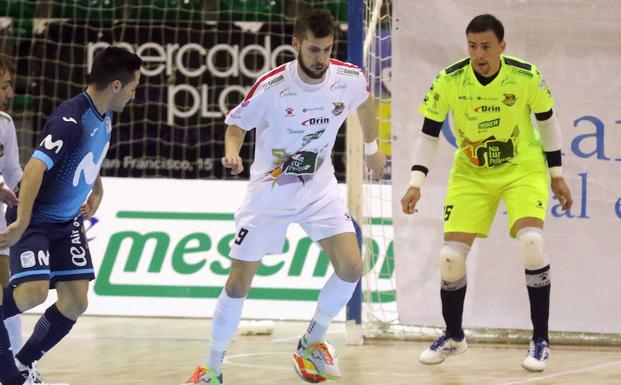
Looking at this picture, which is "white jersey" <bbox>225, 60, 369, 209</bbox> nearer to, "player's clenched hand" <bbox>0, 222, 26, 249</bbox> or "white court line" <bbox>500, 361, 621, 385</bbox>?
"player's clenched hand" <bbox>0, 222, 26, 249</bbox>

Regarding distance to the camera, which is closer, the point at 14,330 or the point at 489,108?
the point at 14,330

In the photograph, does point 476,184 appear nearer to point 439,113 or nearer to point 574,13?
point 439,113

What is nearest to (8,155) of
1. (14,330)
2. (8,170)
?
(8,170)

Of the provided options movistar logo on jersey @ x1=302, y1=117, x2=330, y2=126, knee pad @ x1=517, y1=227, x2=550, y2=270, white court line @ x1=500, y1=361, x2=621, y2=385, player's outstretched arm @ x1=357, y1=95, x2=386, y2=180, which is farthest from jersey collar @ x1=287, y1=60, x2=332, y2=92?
white court line @ x1=500, y1=361, x2=621, y2=385

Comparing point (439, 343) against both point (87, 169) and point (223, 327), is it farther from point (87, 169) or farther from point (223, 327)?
point (87, 169)

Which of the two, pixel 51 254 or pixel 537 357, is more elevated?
pixel 51 254

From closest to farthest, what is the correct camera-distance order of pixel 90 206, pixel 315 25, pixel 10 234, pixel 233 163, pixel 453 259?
1. pixel 10 234
2. pixel 233 163
3. pixel 315 25
4. pixel 90 206
5. pixel 453 259

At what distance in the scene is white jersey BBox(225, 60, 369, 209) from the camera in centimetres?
557

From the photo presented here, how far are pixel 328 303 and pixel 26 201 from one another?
1680 mm

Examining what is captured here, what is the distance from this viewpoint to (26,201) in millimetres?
5059

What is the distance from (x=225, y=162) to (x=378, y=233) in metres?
3.75

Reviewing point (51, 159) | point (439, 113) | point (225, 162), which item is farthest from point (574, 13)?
point (51, 159)

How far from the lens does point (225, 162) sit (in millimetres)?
5129

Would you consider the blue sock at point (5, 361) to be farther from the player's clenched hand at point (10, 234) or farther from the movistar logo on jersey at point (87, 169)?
the movistar logo on jersey at point (87, 169)
